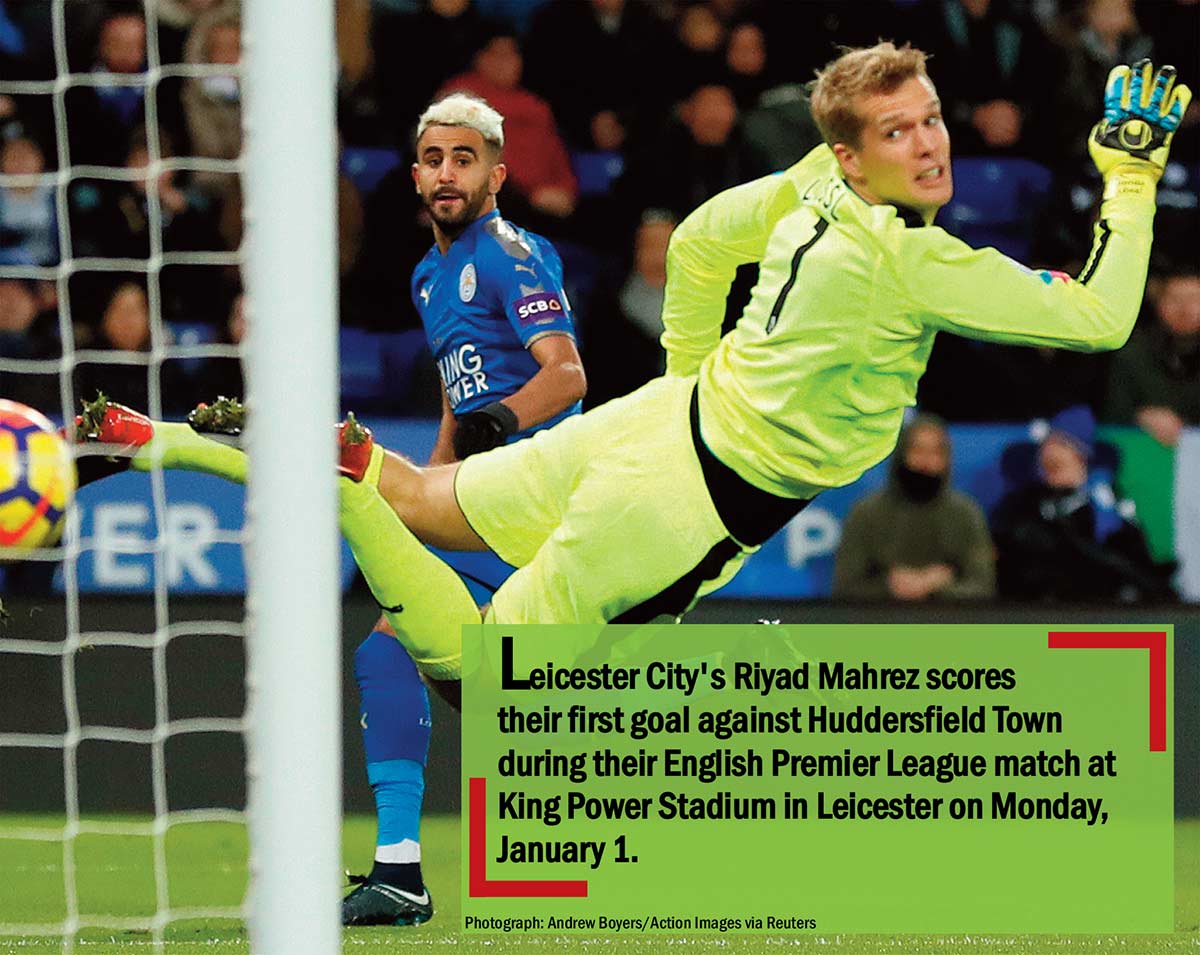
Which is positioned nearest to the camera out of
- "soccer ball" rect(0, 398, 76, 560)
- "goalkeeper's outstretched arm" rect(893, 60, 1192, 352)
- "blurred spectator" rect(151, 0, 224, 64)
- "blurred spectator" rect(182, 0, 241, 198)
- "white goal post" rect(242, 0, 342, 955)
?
"white goal post" rect(242, 0, 342, 955)

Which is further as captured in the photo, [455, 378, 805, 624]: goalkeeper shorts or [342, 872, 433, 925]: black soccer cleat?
[342, 872, 433, 925]: black soccer cleat

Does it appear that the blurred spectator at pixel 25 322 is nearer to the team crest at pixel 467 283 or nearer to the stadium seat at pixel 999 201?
the team crest at pixel 467 283

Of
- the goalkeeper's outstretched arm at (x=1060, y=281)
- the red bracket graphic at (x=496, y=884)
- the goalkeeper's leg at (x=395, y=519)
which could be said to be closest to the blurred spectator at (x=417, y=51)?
the goalkeeper's leg at (x=395, y=519)

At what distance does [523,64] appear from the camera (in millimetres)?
6445

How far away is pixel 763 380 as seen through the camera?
411 cm

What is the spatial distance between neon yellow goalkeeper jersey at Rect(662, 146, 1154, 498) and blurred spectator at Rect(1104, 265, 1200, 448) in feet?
7.22

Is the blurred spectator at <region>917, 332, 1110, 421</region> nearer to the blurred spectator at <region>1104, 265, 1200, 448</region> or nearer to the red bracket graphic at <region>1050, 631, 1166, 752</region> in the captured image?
the blurred spectator at <region>1104, 265, 1200, 448</region>

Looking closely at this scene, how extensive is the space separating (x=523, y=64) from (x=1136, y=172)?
2.79 meters

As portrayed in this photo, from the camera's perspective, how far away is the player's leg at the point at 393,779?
455 centimetres

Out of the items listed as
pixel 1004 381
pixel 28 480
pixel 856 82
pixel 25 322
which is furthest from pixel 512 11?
pixel 28 480

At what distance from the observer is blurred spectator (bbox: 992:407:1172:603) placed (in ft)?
20.1

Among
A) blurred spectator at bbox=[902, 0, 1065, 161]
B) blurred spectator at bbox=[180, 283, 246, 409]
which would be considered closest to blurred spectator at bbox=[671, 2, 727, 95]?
Answer: blurred spectator at bbox=[902, 0, 1065, 161]

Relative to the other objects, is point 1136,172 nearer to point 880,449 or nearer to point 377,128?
point 880,449

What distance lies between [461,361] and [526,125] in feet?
5.56
